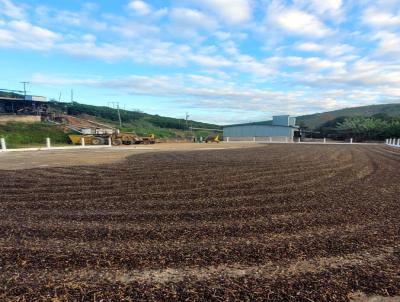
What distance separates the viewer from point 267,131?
84.6 m

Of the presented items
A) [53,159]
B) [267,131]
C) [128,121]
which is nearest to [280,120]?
[267,131]

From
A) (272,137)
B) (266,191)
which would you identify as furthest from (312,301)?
(272,137)

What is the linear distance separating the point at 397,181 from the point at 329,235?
730 cm

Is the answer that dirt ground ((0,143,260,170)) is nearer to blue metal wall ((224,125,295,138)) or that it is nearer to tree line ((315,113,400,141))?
blue metal wall ((224,125,295,138))

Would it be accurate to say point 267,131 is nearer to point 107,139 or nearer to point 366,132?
point 366,132

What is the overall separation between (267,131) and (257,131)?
2.67 meters

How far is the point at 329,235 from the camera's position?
5.27 m

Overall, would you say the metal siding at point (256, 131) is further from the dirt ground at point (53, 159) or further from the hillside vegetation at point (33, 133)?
the dirt ground at point (53, 159)

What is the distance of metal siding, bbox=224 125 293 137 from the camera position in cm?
8231

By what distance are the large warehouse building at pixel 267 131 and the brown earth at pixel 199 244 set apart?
6895 centimetres

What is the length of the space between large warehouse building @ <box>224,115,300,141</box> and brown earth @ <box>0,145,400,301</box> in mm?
68954

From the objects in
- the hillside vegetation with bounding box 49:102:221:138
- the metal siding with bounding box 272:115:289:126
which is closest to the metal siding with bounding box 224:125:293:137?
the metal siding with bounding box 272:115:289:126

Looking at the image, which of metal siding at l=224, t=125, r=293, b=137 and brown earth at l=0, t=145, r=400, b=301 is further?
metal siding at l=224, t=125, r=293, b=137

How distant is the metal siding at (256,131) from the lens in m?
82.3
